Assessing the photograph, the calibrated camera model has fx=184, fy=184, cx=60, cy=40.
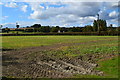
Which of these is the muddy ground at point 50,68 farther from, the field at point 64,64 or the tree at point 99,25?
the tree at point 99,25

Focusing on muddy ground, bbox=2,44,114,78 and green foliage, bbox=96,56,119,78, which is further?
muddy ground, bbox=2,44,114,78

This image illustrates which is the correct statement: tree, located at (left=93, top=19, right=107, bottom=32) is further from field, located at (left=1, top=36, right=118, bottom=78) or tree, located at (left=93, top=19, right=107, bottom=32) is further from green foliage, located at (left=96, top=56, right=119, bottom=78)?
green foliage, located at (left=96, top=56, right=119, bottom=78)

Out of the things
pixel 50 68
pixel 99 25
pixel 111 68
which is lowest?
pixel 50 68

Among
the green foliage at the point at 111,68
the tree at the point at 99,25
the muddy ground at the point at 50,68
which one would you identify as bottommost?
the muddy ground at the point at 50,68

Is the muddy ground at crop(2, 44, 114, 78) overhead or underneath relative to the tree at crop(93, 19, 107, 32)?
underneath

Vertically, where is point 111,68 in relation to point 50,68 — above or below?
above

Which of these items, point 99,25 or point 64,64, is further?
point 99,25

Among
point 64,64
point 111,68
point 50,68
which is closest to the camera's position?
point 111,68

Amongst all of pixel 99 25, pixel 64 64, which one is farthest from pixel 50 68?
pixel 99 25

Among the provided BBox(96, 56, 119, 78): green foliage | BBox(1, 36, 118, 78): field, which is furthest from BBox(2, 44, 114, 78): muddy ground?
BBox(96, 56, 119, 78): green foliage

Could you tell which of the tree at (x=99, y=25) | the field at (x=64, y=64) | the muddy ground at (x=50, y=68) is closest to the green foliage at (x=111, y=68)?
the field at (x=64, y=64)

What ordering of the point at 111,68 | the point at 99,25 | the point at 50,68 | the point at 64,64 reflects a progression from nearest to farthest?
the point at 111,68 < the point at 50,68 < the point at 64,64 < the point at 99,25

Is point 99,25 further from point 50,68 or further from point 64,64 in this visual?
point 50,68

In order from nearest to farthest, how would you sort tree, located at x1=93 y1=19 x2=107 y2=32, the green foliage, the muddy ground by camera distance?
the green foliage → the muddy ground → tree, located at x1=93 y1=19 x2=107 y2=32
